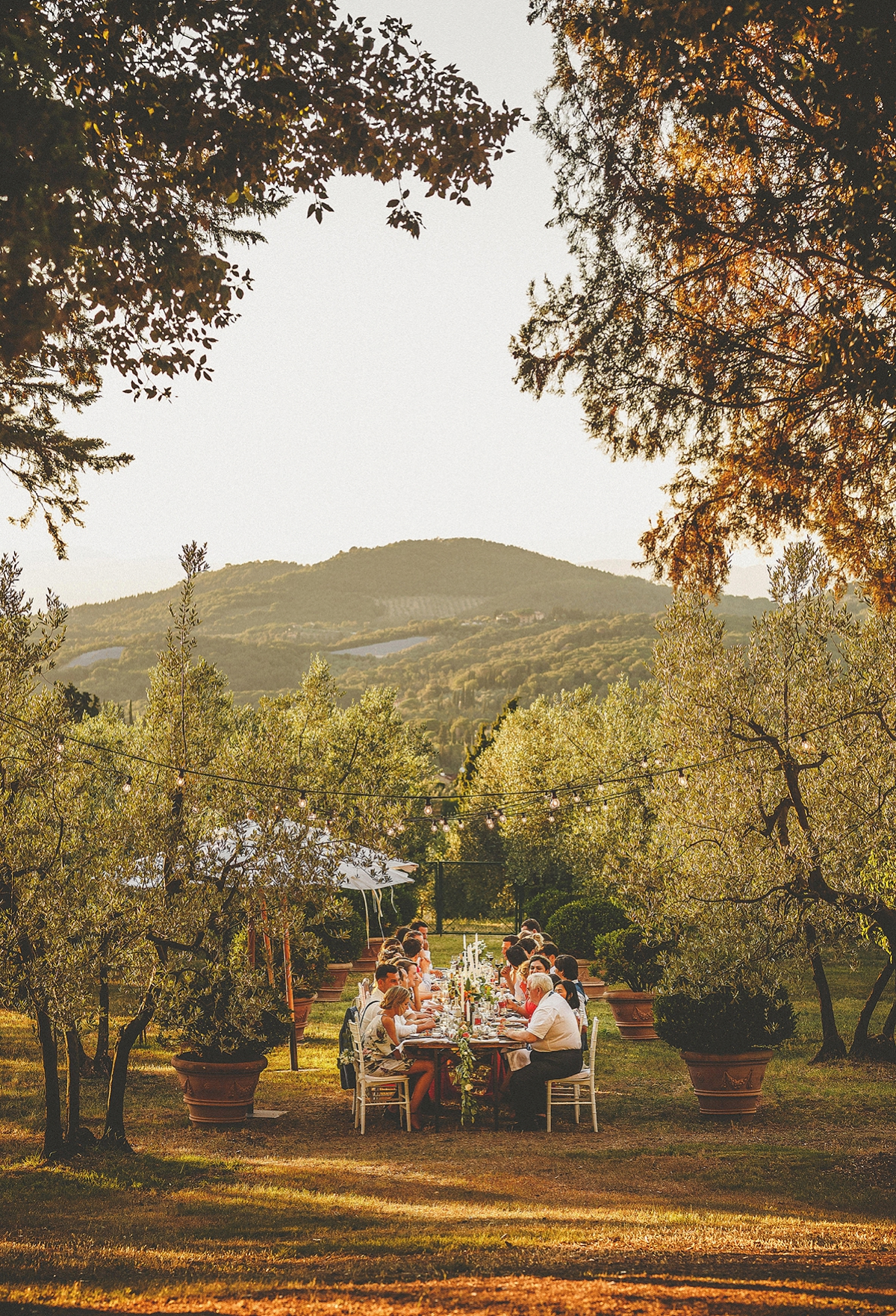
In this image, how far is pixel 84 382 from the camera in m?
5.99

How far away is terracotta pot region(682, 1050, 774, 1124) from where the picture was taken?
32.1 ft

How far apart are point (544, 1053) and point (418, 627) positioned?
12750 centimetres

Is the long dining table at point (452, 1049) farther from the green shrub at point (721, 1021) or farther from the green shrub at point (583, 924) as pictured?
the green shrub at point (583, 924)

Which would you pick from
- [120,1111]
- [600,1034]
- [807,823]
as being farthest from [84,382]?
[600,1034]

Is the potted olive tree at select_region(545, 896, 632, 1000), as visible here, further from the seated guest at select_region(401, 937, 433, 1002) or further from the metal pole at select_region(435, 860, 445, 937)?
the metal pole at select_region(435, 860, 445, 937)

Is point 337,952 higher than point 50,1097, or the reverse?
point 50,1097

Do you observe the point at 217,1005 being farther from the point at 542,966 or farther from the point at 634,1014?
Answer: the point at 634,1014

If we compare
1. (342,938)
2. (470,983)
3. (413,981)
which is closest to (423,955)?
(413,981)

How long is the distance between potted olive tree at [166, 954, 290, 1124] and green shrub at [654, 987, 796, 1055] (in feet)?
12.2

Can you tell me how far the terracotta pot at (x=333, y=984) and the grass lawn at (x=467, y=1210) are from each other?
6.81m

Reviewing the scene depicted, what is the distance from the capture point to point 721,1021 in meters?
9.73

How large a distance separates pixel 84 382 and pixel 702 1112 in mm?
8464

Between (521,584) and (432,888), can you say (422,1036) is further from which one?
(521,584)

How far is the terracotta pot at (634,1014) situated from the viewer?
14.3 meters
